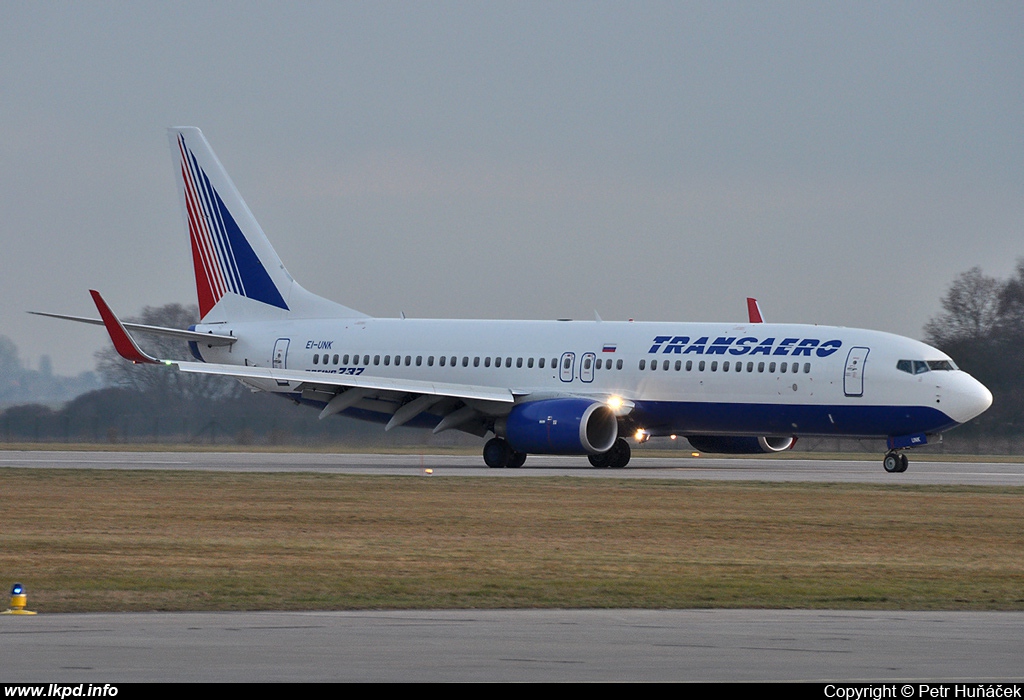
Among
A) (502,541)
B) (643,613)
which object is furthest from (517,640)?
(502,541)

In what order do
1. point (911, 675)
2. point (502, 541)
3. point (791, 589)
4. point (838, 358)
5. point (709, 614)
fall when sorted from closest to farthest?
point (911, 675) → point (709, 614) → point (791, 589) → point (502, 541) → point (838, 358)

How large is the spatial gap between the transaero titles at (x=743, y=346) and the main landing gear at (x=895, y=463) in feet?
10.9

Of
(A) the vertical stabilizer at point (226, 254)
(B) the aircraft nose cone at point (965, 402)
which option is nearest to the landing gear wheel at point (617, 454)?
(B) the aircraft nose cone at point (965, 402)

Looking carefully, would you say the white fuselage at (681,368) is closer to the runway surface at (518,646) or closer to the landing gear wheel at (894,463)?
the landing gear wheel at (894,463)

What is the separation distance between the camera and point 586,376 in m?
46.5

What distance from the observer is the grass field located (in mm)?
16828

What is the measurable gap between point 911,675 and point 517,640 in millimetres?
3356

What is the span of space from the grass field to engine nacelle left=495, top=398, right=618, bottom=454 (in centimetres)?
757

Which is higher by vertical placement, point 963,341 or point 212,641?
point 963,341

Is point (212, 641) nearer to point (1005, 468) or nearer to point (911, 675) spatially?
point (911, 675)

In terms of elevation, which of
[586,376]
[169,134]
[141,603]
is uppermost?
[169,134]

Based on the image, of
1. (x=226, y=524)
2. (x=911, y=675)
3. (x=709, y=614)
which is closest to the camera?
(x=911, y=675)

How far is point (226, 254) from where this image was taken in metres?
54.6

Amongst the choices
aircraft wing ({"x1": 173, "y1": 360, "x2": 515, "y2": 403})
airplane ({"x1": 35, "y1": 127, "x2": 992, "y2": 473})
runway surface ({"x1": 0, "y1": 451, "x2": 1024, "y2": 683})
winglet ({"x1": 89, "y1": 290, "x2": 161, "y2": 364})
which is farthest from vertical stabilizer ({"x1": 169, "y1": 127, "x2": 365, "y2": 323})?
runway surface ({"x1": 0, "y1": 451, "x2": 1024, "y2": 683})
